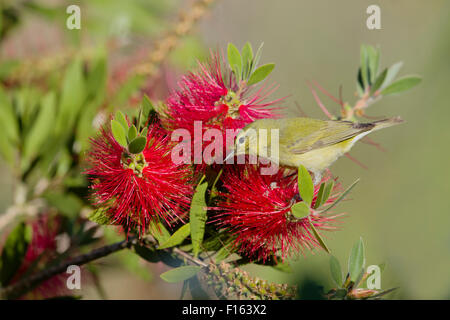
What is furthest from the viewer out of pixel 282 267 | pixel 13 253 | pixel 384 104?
pixel 384 104

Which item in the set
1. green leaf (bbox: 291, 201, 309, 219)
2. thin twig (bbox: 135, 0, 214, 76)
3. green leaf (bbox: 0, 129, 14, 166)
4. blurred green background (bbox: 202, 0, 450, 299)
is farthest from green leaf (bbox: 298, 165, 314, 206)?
blurred green background (bbox: 202, 0, 450, 299)

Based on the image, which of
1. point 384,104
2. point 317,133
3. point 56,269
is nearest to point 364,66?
point 317,133

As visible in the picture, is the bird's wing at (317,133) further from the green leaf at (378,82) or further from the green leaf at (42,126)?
the green leaf at (42,126)

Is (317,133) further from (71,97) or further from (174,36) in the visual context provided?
(71,97)

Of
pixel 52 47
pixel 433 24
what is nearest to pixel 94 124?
pixel 52 47

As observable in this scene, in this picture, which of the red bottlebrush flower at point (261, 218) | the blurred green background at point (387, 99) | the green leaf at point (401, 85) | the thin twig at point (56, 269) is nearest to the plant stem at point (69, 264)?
the thin twig at point (56, 269)
